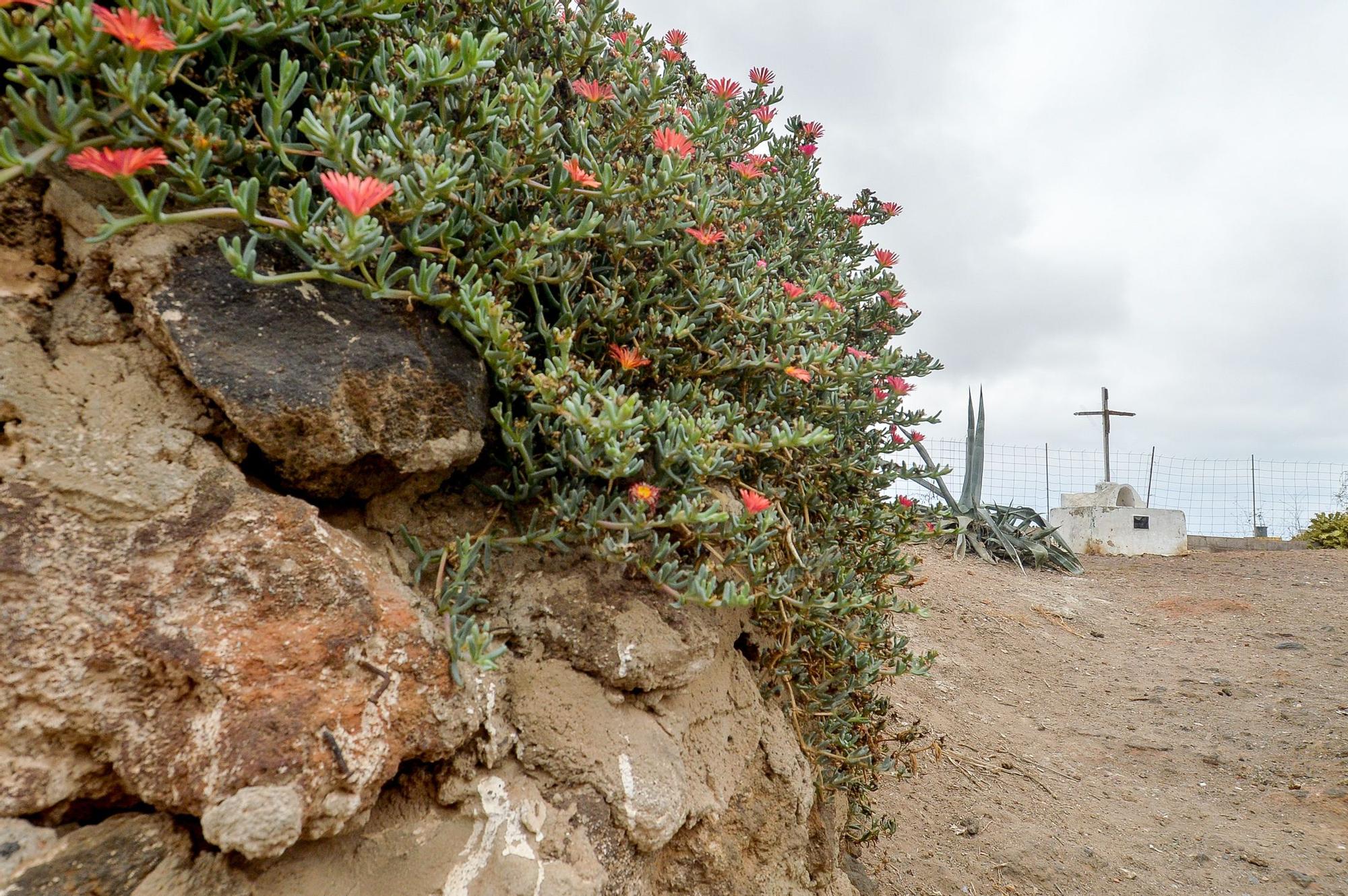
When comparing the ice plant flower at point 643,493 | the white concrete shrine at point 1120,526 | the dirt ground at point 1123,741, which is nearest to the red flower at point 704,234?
the ice plant flower at point 643,493

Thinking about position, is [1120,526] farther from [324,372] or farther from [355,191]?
[355,191]

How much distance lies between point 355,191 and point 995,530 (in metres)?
10.4

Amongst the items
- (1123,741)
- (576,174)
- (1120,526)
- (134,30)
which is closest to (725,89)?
(576,174)

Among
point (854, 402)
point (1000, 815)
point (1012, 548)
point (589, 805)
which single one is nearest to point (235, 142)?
point (589, 805)

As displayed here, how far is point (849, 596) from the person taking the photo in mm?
2234

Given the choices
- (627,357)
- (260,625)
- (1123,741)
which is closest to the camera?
(260,625)

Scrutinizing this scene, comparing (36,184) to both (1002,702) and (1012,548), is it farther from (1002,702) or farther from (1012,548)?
(1012,548)

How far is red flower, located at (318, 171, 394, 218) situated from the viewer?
1.18 meters

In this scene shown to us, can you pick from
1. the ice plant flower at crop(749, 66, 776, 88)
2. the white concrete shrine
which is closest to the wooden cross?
the white concrete shrine

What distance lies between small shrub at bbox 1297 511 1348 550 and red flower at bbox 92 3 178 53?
583 inches

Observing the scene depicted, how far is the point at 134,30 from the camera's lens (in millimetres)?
1116

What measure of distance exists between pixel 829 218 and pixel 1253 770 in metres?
4.54

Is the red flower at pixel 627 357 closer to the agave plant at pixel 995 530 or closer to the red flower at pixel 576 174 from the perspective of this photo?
the red flower at pixel 576 174

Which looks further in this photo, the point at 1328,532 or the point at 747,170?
the point at 1328,532
